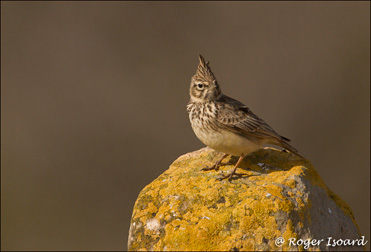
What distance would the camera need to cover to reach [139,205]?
6.59 m

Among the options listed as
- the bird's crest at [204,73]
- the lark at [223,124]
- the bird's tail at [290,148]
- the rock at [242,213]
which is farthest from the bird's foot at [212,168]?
the bird's crest at [204,73]

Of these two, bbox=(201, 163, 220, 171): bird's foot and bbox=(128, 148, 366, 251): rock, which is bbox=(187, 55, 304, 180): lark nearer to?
bbox=(201, 163, 220, 171): bird's foot

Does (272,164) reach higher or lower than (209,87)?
lower

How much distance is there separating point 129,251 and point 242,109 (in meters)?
3.05

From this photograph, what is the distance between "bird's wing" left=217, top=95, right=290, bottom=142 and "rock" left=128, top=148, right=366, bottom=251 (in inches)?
22.2

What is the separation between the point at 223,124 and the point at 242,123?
0.32m

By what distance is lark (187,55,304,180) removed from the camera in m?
7.34

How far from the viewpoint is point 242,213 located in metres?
6.07

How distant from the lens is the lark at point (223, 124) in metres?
7.34

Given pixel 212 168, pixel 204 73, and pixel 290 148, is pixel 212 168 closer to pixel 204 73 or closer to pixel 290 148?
pixel 290 148

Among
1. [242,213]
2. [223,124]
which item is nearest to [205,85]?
[223,124]

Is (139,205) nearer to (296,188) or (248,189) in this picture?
(248,189)

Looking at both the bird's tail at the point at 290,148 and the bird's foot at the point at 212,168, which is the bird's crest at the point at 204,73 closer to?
the bird's foot at the point at 212,168

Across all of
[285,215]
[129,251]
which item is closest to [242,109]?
[285,215]
